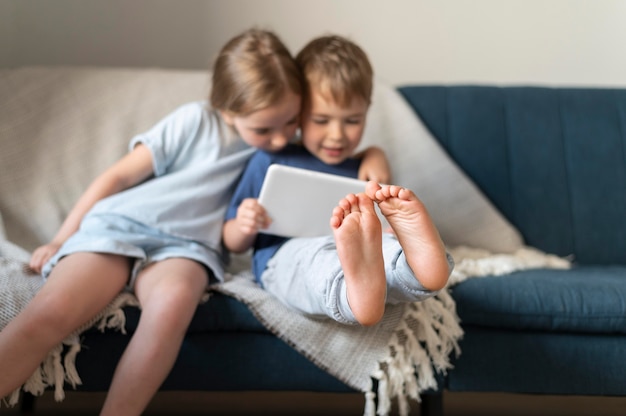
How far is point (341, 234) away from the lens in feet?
3.26

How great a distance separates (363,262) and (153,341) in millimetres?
374

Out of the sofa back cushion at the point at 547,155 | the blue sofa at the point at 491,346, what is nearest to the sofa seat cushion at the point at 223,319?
the blue sofa at the point at 491,346

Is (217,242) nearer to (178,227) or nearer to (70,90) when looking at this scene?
(178,227)

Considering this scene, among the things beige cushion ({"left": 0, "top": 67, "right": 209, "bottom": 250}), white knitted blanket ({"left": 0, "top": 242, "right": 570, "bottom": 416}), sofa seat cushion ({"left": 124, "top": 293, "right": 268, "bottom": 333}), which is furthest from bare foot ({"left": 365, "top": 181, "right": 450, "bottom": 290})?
beige cushion ({"left": 0, "top": 67, "right": 209, "bottom": 250})

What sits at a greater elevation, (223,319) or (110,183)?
(110,183)

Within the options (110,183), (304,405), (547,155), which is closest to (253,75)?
(110,183)

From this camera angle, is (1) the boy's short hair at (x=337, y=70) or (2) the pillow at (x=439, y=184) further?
(2) the pillow at (x=439, y=184)

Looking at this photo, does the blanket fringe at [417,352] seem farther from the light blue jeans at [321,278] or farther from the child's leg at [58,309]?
the child's leg at [58,309]

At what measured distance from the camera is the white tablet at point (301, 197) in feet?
4.14

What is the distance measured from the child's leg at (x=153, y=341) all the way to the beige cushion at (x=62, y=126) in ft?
1.66

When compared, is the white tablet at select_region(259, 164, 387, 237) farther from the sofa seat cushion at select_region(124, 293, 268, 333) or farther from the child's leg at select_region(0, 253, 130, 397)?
the child's leg at select_region(0, 253, 130, 397)

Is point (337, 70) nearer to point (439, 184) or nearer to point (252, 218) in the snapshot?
point (252, 218)

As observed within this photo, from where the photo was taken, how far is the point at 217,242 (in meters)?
1.42

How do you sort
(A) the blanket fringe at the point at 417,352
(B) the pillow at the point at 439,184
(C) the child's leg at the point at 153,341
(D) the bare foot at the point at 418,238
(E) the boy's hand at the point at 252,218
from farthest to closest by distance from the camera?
(B) the pillow at the point at 439,184
(E) the boy's hand at the point at 252,218
(A) the blanket fringe at the point at 417,352
(C) the child's leg at the point at 153,341
(D) the bare foot at the point at 418,238
